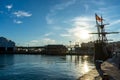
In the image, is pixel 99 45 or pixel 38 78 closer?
pixel 38 78

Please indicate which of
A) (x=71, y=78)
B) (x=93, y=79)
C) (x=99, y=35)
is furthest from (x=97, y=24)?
(x=93, y=79)

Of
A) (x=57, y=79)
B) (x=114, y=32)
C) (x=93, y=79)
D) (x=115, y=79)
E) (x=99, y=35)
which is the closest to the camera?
(x=115, y=79)

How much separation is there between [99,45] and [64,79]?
34502 mm

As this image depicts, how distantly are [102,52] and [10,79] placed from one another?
4033 cm

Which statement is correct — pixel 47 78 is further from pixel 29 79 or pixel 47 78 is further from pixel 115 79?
pixel 115 79

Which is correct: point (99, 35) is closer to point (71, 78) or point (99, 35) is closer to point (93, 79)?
point (71, 78)

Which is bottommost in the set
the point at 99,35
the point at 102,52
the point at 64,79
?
the point at 64,79

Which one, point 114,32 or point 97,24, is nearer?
point 97,24

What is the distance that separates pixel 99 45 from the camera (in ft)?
242

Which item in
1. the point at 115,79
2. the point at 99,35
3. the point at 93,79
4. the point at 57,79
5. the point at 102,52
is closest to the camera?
the point at 115,79

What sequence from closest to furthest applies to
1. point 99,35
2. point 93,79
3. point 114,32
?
point 93,79, point 99,35, point 114,32

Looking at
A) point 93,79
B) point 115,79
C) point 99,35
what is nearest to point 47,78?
point 93,79

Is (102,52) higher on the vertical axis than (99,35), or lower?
lower

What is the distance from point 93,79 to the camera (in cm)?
2978
